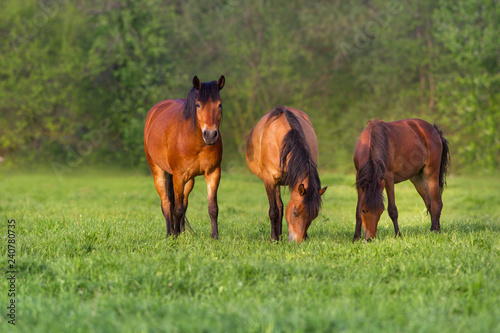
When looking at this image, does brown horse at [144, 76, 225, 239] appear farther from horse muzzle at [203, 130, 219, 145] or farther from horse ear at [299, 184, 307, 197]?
horse ear at [299, 184, 307, 197]

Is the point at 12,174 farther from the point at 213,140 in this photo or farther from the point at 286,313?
the point at 286,313

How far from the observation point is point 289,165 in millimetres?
6816

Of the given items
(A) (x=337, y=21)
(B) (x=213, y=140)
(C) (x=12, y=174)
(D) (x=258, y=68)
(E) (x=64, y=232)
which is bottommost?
(C) (x=12, y=174)

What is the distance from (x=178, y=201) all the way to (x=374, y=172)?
2.87m

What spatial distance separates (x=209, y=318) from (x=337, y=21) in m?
28.3

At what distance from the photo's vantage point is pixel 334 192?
16359 millimetres

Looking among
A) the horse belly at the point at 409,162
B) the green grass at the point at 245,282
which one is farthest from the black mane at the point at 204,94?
the horse belly at the point at 409,162

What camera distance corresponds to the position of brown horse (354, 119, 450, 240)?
6.85 meters

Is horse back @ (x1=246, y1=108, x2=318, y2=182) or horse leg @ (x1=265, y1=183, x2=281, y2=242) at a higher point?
horse back @ (x1=246, y1=108, x2=318, y2=182)

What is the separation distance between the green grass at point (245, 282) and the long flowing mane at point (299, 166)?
57 centimetres

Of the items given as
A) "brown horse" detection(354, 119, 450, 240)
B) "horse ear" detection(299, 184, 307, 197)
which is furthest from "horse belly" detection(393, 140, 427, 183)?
"horse ear" detection(299, 184, 307, 197)

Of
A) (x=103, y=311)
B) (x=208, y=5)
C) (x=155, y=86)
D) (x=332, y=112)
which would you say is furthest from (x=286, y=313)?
(x=208, y=5)

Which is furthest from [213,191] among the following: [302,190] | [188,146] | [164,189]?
[302,190]

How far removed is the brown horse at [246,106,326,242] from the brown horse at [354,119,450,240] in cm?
69
